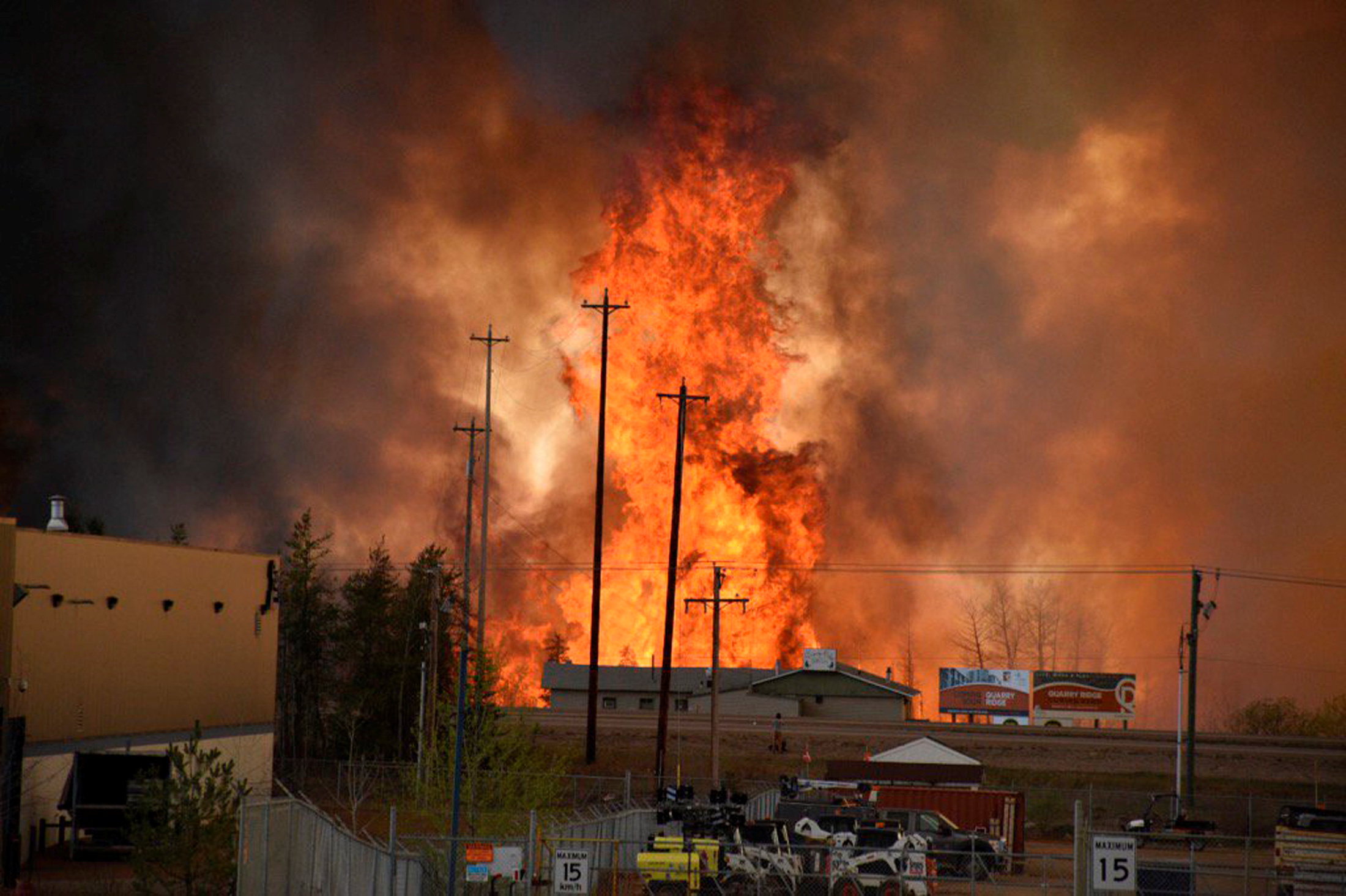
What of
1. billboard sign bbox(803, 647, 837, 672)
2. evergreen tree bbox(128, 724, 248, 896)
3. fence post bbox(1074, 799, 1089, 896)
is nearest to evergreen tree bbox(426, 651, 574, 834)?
evergreen tree bbox(128, 724, 248, 896)

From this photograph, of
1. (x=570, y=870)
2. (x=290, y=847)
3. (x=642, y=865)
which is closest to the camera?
(x=570, y=870)

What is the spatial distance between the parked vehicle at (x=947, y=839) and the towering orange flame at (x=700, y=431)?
196 ft

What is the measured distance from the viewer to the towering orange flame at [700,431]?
367ft

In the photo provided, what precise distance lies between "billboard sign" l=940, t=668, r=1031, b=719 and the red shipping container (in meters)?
51.7

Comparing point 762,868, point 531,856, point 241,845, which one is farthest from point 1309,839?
point 241,845

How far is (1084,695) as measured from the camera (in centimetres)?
10344

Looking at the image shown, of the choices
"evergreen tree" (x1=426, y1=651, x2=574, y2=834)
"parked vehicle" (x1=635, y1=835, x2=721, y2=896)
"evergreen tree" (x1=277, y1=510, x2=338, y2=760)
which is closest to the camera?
Answer: "parked vehicle" (x1=635, y1=835, x2=721, y2=896)

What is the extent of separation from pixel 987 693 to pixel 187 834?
279 feet

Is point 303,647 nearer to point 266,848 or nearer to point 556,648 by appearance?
point 556,648

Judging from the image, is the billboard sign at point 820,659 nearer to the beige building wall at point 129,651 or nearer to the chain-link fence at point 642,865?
the beige building wall at point 129,651

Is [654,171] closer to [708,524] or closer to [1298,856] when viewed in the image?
[708,524]

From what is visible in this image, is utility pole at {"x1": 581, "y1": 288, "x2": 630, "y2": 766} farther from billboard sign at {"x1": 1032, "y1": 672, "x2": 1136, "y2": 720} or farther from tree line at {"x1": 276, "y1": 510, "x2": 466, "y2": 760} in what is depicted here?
billboard sign at {"x1": 1032, "y1": 672, "x2": 1136, "y2": 720}

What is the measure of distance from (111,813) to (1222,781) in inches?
2066

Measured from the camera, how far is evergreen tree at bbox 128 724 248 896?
28891mm
